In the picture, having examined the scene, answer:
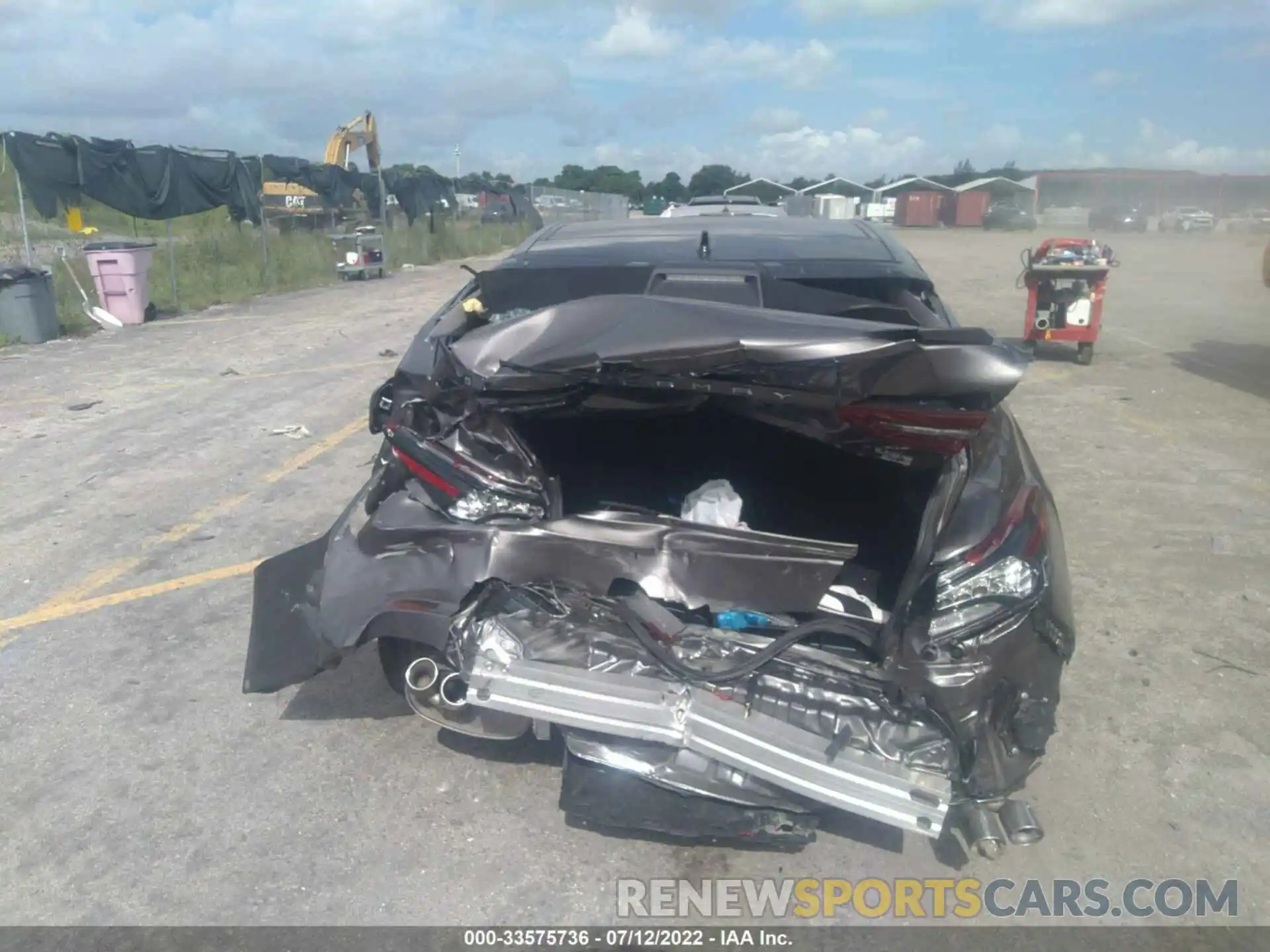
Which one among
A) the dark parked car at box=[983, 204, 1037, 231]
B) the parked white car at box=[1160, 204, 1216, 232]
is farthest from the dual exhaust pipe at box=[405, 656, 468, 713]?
the dark parked car at box=[983, 204, 1037, 231]

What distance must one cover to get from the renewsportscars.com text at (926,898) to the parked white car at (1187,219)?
156ft

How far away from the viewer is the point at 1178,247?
34.2m

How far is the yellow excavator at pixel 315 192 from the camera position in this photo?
21656 millimetres

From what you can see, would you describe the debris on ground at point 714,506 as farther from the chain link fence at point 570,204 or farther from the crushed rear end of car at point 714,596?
the chain link fence at point 570,204

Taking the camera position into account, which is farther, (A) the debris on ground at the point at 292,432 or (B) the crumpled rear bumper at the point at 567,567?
(A) the debris on ground at the point at 292,432

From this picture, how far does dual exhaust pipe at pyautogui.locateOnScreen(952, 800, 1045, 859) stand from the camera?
110 inches

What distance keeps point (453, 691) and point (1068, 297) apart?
32.2 feet

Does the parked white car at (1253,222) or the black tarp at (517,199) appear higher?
the black tarp at (517,199)

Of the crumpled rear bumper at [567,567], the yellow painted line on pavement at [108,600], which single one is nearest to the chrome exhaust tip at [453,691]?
the crumpled rear bumper at [567,567]

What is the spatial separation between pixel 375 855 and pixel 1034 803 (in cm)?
210

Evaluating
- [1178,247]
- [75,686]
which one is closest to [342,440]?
[75,686]

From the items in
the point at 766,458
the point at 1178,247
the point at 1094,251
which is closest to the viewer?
the point at 766,458

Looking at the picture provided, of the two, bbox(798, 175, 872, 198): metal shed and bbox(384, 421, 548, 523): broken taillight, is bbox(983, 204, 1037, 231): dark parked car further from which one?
bbox(384, 421, 548, 523): broken taillight

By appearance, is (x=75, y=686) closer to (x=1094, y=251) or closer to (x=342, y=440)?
(x=342, y=440)
